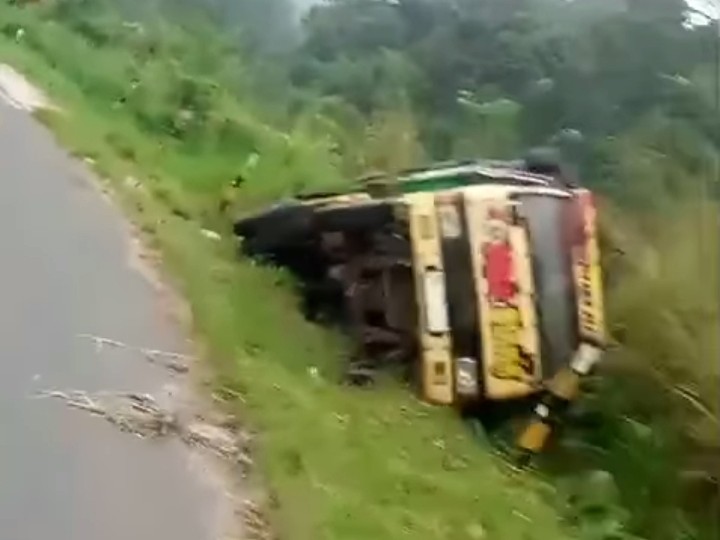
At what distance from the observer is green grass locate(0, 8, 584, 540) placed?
42.1 inches

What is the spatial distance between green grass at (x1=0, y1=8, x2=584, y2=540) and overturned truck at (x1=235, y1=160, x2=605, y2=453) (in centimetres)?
2

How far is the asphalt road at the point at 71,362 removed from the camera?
100 cm

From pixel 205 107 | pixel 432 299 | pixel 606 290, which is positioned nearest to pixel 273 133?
pixel 205 107

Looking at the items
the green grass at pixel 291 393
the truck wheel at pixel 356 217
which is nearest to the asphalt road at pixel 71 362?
the green grass at pixel 291 393

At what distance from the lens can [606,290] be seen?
3.83 feet

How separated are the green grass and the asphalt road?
0.03m

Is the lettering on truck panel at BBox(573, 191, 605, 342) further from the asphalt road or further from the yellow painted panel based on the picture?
the asphalt road

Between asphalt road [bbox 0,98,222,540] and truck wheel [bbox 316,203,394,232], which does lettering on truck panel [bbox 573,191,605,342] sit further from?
asphalt road [bbox 0,98,222,540]

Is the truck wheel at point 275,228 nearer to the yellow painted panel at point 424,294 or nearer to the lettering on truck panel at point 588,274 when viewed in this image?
the yellow painted panel at point 424,294

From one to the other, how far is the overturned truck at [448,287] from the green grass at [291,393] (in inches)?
0.9

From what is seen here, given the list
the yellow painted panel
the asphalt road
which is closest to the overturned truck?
the yellow painted panel

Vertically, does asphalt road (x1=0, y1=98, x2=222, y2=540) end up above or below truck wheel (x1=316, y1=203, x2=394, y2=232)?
below

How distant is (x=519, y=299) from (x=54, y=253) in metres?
0.39

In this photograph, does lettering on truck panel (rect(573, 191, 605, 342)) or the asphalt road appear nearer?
the asphalt road
